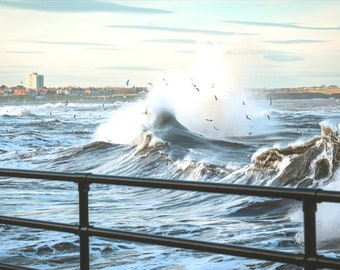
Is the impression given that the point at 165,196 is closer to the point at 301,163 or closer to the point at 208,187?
the point at 301,163

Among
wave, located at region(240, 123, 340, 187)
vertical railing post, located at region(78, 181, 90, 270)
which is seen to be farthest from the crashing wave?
vertical railing post, located at region(78, 181, 90, 270)

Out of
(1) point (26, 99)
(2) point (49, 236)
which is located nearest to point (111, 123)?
(2) point (49, 236)

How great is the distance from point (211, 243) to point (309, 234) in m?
0.39

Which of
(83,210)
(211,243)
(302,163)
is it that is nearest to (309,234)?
(211,243)

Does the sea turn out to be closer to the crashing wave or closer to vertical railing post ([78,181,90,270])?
the crashing wave

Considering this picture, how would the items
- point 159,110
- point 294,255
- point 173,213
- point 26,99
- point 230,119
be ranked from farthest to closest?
point 26,99
point 230,119
point 159,110
point 173,213
point 294,255

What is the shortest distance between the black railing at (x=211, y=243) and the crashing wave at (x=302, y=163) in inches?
472

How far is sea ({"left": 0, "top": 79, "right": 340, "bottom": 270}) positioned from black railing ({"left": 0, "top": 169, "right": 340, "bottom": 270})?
402cm

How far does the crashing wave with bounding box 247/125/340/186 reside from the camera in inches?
625

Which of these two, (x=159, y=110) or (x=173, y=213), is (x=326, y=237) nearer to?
(x=173, y=213)

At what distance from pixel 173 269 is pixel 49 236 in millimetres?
2417

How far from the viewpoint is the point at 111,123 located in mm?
38531

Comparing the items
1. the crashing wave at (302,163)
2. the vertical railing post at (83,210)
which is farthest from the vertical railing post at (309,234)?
the crashing wave at (302,163)

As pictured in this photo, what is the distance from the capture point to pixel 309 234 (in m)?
2.70
